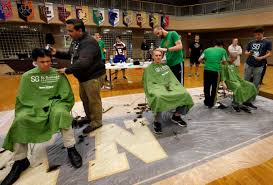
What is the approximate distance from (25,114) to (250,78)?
12.6 ft

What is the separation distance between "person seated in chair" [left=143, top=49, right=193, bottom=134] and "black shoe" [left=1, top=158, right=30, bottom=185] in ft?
4.89

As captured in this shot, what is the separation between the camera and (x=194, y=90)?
4.70 m

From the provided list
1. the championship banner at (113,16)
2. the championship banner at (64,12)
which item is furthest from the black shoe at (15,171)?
the championship banner at (113,16)

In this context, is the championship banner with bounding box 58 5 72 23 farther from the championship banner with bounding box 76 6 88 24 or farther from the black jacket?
the black jacket

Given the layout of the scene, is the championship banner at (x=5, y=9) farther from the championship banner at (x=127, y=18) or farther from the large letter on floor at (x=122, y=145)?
the large letter on floor at (x=122, y=145)

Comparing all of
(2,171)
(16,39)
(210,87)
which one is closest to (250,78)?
(210,87)

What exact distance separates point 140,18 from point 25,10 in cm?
587

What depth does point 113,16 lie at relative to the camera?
10.1m

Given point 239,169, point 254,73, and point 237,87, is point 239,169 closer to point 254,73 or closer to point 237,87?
point 237,87

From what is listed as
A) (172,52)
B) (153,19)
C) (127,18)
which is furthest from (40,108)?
(153,19)

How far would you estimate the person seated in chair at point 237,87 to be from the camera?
3059 mm

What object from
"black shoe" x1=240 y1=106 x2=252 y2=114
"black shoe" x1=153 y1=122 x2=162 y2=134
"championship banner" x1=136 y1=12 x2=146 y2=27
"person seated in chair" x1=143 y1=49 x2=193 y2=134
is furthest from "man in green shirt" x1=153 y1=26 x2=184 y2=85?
"championship banner" x1=136 y1=12 x2=146 y2=27

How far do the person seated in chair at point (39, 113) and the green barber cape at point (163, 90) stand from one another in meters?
1.00

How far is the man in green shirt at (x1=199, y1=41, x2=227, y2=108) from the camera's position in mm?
3193
